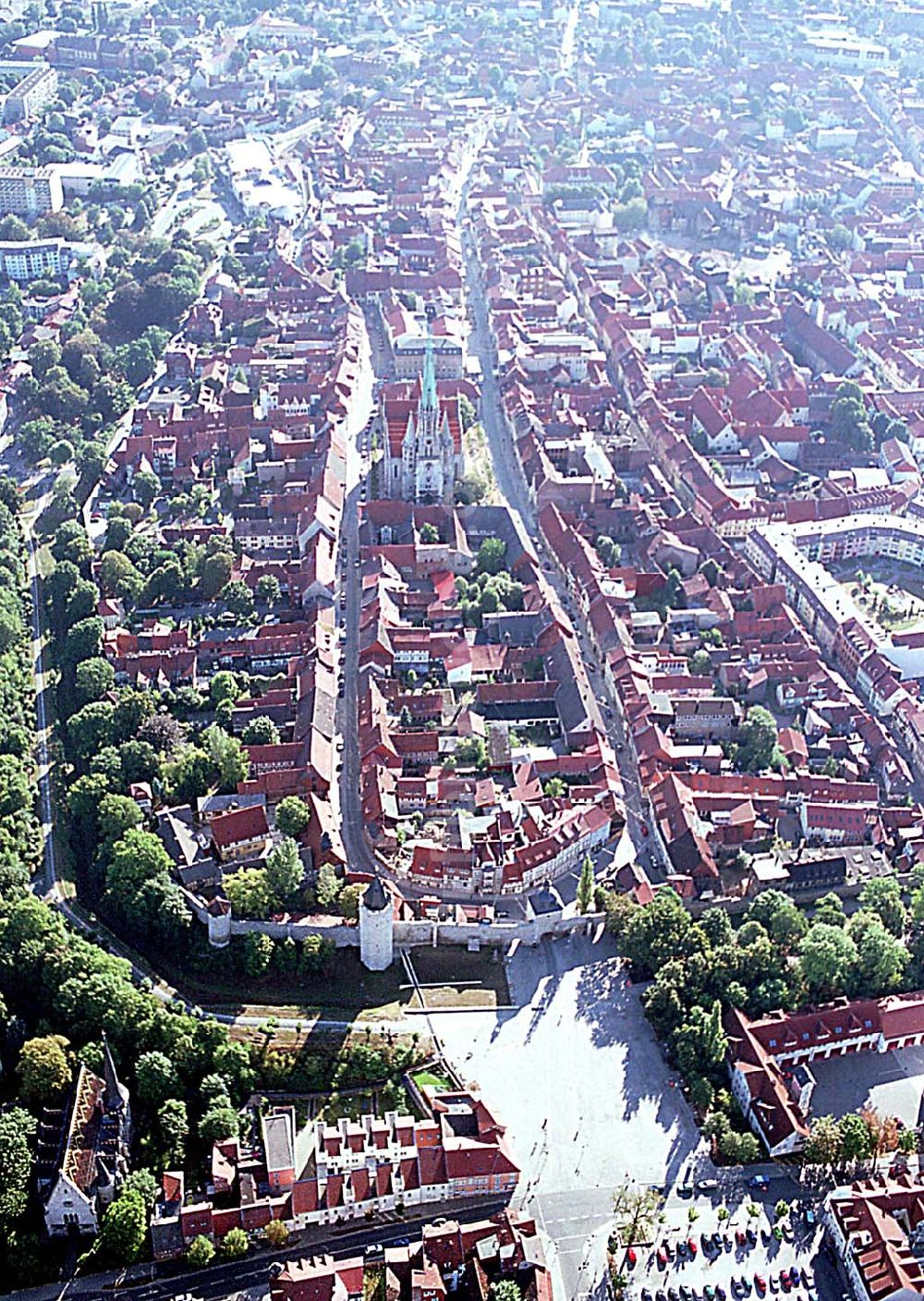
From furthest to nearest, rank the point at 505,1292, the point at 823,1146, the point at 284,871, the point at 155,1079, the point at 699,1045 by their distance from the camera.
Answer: the point at 284,871, the point at 699,1045, the point at 155,1079, the point at 823,1146, the point at 505,1292

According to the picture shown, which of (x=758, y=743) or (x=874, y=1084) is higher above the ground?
(x=758, y=743)

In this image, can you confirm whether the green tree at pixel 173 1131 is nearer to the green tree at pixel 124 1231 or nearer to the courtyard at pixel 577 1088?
the green tree at pixel 124 1231

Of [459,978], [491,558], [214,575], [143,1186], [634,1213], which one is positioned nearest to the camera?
[634,1213]

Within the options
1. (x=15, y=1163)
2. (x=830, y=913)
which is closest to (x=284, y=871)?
(x=15, y=1163)

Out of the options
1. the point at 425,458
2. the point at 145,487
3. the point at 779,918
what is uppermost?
the point at 425,458

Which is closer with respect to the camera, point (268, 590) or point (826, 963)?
point (826, 963)

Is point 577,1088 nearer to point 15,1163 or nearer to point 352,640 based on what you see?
point 15,1163

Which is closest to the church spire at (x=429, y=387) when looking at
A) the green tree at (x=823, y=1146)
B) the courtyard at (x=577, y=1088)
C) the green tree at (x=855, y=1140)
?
the courtyard at (x=577, y=1088)
